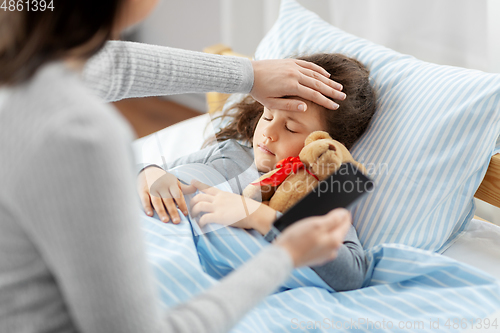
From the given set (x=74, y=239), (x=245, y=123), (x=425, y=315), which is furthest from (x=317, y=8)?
→ (x=74, y=239)

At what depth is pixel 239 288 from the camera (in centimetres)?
48

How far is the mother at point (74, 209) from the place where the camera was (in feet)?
1.26

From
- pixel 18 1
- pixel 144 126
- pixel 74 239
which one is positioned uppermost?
pixel 18 1

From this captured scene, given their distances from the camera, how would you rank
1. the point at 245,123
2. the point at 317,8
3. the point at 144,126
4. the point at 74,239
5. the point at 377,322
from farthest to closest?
the point at 144,126
the point at 317,8
the point at 245,123
the point at 377,322
the point at 74,239

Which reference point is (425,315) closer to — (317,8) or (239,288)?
(239,288)

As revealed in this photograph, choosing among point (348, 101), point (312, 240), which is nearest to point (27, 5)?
point (312, 240)

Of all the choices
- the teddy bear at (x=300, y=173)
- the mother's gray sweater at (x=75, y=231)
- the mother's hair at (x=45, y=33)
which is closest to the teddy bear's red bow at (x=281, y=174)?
the teddy bear at (x=300, y=173)

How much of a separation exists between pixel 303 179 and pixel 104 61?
0.44 metres

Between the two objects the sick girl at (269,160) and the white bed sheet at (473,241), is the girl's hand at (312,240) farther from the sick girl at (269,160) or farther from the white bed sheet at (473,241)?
the white bed sheet at (473,241)

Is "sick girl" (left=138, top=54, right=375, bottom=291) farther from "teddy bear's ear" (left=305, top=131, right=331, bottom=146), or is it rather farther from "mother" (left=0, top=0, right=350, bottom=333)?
"mother" (left=0, top=0, right=350, bottom=333)

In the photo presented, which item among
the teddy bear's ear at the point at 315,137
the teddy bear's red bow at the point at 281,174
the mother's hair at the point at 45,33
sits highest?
the mother's hair at the point at 45,33

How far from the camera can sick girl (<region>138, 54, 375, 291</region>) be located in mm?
819

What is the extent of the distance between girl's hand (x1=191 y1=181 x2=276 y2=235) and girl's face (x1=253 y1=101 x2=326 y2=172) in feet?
0.45

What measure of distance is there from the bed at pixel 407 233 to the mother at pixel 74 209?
0.28 meters
